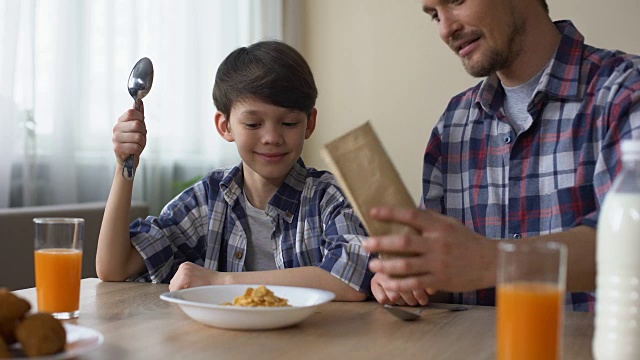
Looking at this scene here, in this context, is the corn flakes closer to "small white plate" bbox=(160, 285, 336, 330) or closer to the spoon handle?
"small white plate" bbox=(160, 285, 336, 330)

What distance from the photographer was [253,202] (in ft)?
6.40

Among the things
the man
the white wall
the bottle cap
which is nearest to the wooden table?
the man

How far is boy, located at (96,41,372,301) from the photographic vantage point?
1.77 meters

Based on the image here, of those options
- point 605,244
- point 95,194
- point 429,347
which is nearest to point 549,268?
point 605,244

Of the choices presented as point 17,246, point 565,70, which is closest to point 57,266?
point 565,70

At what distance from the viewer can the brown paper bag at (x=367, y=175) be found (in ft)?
3.83

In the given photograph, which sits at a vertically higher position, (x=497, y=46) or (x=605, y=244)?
(x=497, y=46)

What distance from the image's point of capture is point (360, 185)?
1.18m

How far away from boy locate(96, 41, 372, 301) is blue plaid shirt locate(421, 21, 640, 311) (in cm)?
27

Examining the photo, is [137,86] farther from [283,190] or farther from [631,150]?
[631,150]

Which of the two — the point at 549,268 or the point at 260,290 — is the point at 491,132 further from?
the point at 549,268

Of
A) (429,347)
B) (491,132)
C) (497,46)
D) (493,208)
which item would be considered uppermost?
(497,46)

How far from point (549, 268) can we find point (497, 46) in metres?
1.05

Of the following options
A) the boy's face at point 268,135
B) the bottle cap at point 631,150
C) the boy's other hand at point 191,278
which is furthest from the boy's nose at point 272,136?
the bottle cap at point 631,150
